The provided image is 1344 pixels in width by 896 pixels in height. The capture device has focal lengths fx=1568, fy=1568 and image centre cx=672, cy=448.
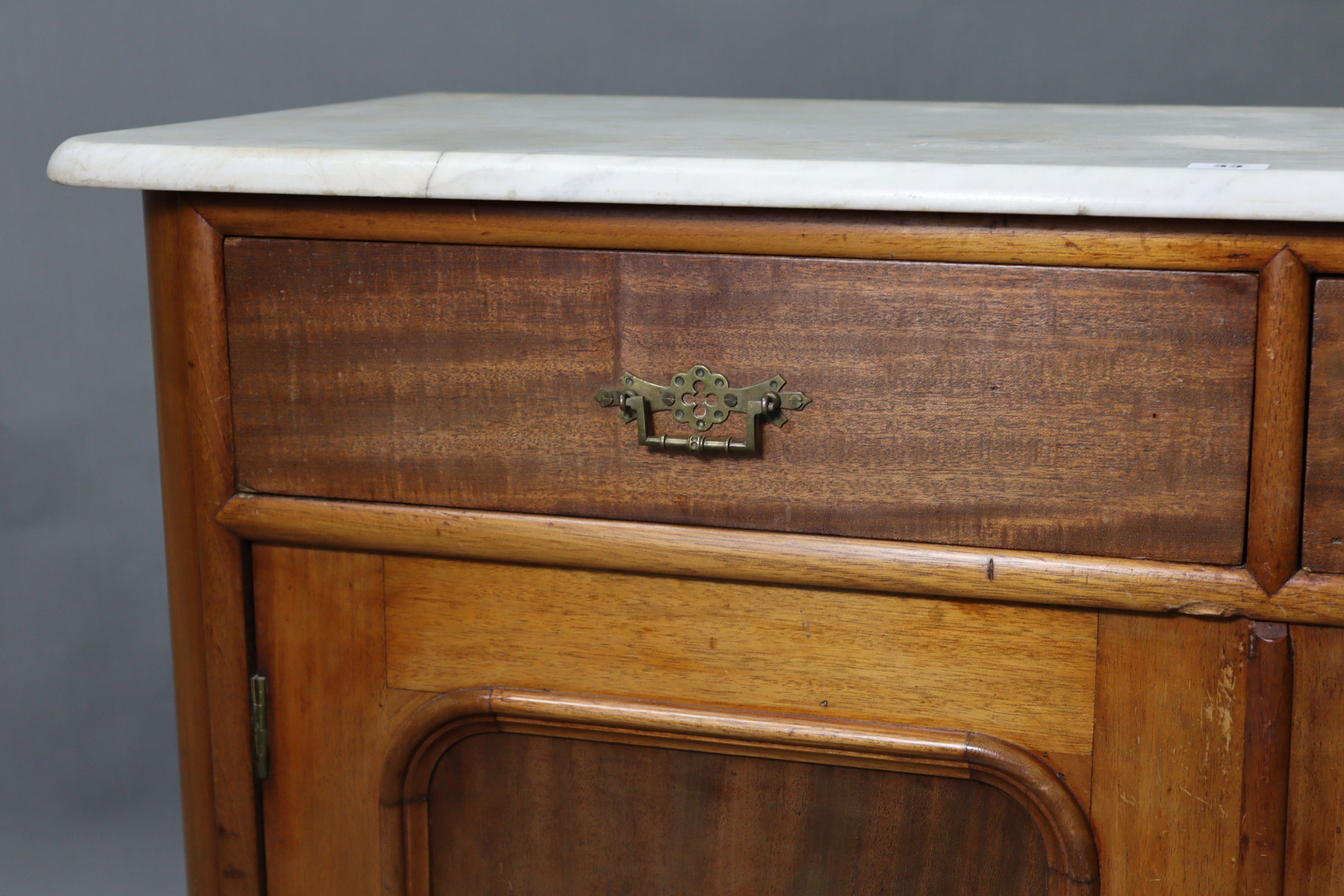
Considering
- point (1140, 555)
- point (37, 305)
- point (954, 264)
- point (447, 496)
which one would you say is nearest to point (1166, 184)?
point (954, 264)

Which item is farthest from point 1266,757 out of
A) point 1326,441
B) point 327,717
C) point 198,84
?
point 198,84

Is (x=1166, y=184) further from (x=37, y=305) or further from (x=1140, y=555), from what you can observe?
(x=37, y=305)

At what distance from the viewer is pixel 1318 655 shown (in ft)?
3.19

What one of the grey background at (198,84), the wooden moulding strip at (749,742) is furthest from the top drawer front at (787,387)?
the grey background at (198,84)

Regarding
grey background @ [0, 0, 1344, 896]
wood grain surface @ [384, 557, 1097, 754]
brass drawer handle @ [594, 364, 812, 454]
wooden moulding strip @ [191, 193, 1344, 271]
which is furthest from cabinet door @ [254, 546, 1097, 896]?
grey background @ [0, 0, 1344, 896]

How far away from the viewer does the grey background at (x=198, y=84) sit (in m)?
2.11

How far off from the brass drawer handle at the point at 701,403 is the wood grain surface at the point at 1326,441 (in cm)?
30

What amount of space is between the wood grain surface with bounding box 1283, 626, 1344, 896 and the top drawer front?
8 cm

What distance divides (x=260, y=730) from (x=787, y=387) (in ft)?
1.56

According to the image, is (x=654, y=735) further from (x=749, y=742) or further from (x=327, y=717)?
(x=327, y=717)

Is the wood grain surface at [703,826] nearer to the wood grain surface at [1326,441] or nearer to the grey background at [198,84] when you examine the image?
the wood grain surface at [1326,441]

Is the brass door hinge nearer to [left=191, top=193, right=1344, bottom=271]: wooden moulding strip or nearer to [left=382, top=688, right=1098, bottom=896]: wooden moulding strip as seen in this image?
[left=382, top=688, right=1098, bottom=896]: wooden moulding strip

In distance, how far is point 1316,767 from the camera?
99 centimetres

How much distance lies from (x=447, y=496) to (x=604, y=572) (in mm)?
121
